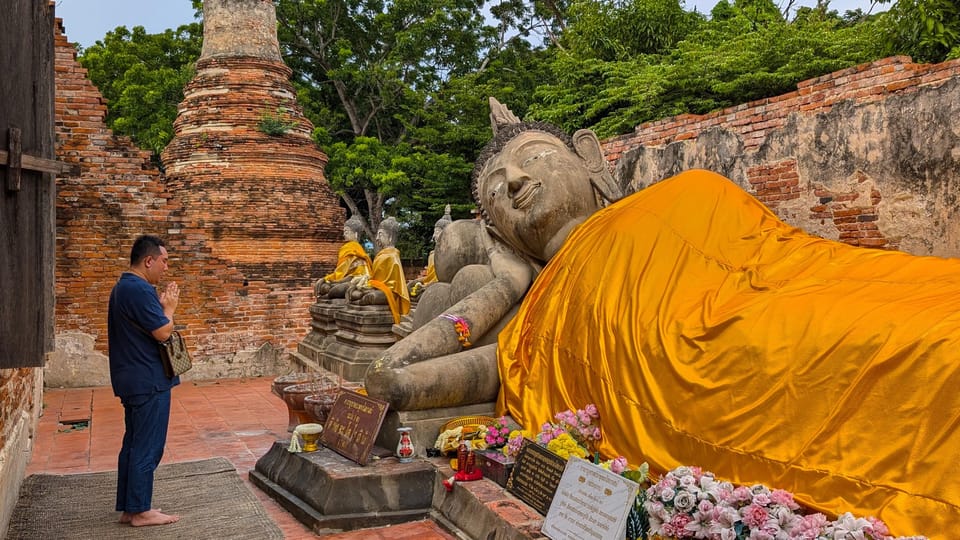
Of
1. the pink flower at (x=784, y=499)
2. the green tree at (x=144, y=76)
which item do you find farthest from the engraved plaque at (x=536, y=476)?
the green tree at (x=144, y=76)

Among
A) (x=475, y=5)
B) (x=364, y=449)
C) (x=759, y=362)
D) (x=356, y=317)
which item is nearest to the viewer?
(x=759, y=362)

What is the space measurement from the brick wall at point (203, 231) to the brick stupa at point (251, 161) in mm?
22

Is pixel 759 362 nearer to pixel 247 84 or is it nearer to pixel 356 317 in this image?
pixel 356 317

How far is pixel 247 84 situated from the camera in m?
11.8

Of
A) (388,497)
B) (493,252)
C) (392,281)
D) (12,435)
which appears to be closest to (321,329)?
(392,281)

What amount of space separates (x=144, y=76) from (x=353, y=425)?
669 inches

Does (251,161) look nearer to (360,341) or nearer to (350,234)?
(350,234)

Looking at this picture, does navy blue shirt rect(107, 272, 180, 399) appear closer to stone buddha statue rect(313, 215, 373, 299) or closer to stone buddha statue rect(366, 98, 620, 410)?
stone buddha statue rect(366, 98, 620, 410)

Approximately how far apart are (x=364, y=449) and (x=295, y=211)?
331 inches

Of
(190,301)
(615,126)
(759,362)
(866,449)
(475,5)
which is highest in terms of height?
(475,5)

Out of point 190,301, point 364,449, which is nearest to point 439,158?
point 190,301

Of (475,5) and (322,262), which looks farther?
(475,5)

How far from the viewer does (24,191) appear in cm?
238

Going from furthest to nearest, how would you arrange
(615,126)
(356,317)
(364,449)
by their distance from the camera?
1. (615,126)
2. (356,317)
3. (364,449)
